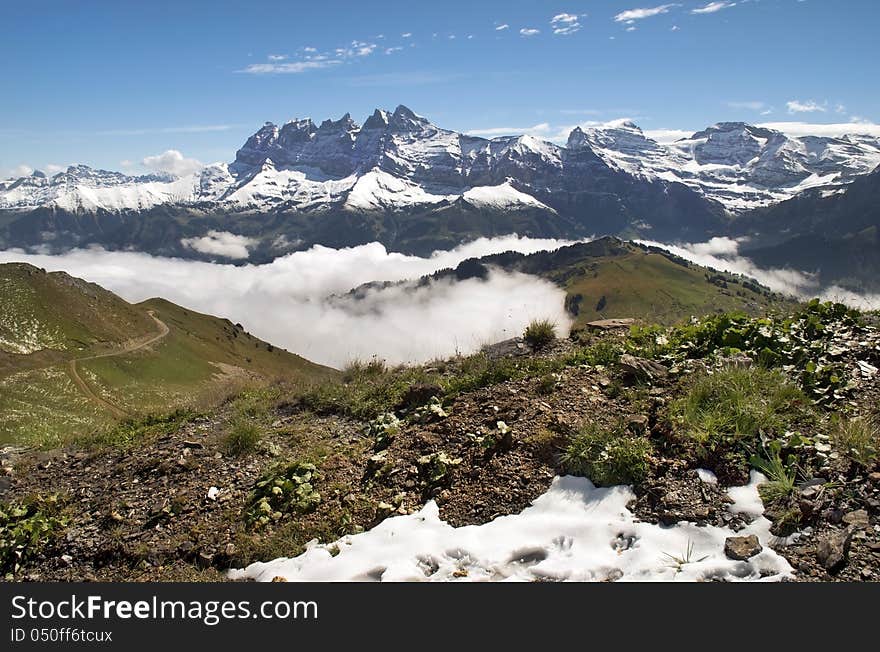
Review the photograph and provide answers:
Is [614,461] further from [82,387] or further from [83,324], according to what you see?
[83,324]

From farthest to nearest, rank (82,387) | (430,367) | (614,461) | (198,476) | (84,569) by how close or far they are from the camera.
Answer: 1. (82,387)
2. (430,367)
3. (198,476)
4. (84,569)
5. (614,461)

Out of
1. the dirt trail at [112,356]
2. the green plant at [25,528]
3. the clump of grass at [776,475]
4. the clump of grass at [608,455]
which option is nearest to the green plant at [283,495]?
the green plant at [25,528]

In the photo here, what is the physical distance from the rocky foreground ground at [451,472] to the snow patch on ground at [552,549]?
0.25 m

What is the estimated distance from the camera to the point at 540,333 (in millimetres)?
15547

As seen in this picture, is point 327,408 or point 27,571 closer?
point 27,571

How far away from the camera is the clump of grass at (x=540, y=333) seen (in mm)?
15484

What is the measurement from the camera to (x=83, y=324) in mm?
156125

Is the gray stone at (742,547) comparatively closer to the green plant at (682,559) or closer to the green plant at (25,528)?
the green plant at (682,559)

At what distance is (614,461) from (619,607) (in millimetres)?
3007

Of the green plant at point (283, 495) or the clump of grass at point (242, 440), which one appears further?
the clump of grass at point (242, 440)

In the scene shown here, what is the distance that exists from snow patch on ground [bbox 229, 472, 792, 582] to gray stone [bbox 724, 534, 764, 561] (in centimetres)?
7

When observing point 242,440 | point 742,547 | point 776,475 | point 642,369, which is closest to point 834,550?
point 742,547

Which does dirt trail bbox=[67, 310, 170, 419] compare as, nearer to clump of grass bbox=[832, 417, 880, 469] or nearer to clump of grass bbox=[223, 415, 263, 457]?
clump of grass bbox=[223, 415, 263, 457]

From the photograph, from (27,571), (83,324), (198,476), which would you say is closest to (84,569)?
(27,571)
